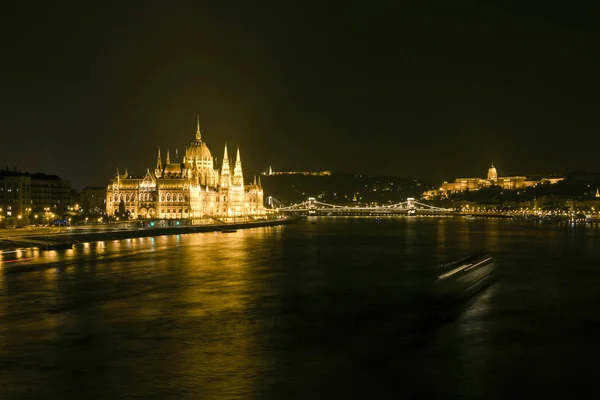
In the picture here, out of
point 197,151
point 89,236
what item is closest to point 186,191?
point 197,151

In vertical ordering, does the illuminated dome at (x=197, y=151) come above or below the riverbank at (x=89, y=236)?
above

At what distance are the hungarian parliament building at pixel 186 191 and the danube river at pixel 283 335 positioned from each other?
68116 millimetres

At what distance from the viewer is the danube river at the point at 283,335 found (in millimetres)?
13109

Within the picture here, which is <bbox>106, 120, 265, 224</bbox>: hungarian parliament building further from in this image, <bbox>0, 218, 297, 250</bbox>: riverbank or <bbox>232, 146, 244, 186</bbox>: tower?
<bbox>0, 218, 297, 250</bbox>: riverbank

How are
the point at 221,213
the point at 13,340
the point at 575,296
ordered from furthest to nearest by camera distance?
the point at 221,213 < the point at 575,296 < the point at 13,340

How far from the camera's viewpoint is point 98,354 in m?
15.6

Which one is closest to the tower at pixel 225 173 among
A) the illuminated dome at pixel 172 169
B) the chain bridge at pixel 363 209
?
the illuminated dome at pixel 172 169

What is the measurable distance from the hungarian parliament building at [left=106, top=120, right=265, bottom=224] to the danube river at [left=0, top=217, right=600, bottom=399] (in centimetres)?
6812

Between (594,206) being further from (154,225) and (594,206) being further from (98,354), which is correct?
(98,354)

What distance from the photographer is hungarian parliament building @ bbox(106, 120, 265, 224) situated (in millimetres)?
104750

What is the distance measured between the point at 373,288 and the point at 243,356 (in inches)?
502

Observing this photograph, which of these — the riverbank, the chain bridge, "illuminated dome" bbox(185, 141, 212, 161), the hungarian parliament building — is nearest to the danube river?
the riverbank

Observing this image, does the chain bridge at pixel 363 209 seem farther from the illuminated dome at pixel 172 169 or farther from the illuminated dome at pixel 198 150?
the illuminated dome at pixel 172 169

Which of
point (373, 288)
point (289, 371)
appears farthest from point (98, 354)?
point (373, 288)
